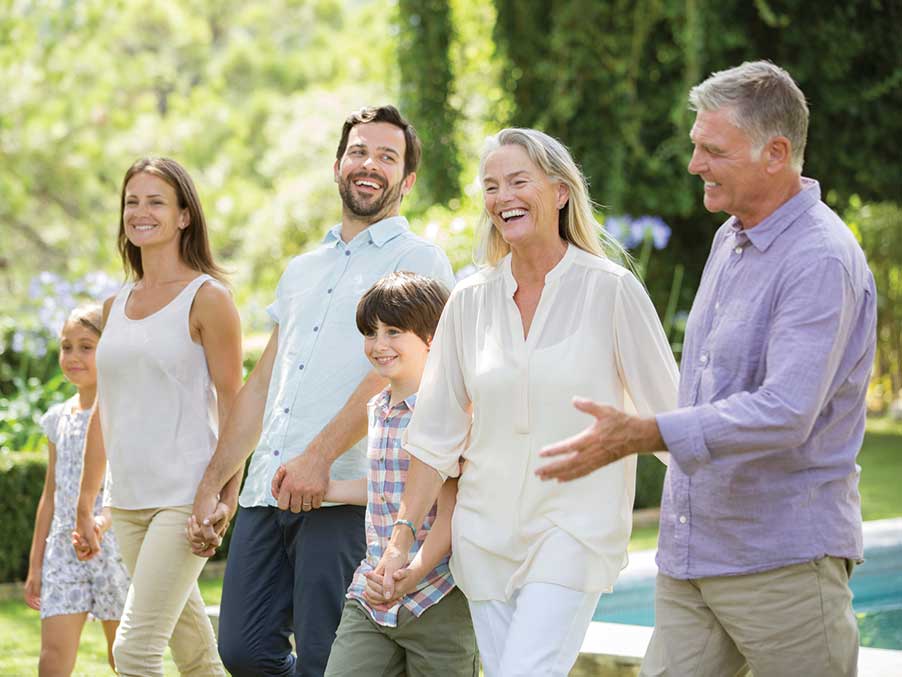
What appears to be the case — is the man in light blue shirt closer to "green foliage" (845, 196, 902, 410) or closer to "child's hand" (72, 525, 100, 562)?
"child's hand" (72, 525, 100, 562)

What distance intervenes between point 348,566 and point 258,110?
72.4 ft

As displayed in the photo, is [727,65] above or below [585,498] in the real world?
above

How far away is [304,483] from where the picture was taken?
364 cm

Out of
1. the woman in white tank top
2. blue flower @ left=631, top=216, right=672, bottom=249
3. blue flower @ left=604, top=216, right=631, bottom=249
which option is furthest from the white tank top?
blue flower @ left=604, top=216, right=631, bottom=249

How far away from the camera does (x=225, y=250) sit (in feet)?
81.5

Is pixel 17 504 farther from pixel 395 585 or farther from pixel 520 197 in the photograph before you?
pixel 520 197

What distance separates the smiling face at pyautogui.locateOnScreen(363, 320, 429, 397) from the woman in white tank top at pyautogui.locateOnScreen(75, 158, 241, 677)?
76 cm

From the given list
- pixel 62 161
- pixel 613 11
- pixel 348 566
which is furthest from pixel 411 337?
pixel 62 161

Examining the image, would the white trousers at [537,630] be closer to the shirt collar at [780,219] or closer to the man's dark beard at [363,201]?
the shirt collar at [780,219]

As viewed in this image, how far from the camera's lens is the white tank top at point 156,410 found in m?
4.08

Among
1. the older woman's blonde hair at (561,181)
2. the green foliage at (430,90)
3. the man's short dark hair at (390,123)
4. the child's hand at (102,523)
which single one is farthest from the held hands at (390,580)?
the green foliage at (430,90)

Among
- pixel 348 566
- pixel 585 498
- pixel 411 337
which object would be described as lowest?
pixel 348 566

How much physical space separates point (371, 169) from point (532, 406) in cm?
120

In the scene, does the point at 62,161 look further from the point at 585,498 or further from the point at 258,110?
the point at 585,498
